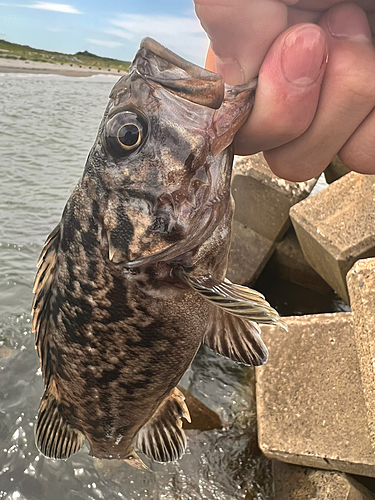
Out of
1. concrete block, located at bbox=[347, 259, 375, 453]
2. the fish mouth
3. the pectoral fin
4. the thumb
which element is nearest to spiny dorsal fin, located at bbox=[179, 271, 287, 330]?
the pectoral fin

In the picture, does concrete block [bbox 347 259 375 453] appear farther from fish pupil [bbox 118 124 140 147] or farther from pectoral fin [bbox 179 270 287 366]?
fish pupil [bbox 118 124 140 147]

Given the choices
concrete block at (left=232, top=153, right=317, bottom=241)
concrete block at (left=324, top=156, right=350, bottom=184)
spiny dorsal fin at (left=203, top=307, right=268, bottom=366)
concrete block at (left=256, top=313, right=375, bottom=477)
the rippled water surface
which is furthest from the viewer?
concrete block at (left=324, top=156, right=350, bottom=184)

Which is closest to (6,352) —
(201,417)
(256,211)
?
(201,417)

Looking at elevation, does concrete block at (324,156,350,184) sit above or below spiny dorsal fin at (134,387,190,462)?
above

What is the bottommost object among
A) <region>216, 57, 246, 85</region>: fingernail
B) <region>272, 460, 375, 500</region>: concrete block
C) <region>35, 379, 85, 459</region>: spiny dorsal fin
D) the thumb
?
<region>272, 460, 375, 500</region>: concrete block

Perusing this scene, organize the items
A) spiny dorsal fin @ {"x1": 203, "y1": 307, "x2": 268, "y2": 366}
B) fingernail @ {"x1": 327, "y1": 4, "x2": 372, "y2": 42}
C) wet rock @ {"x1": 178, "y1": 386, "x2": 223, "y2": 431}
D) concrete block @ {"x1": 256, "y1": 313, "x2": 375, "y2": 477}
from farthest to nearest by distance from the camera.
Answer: wet rock @ {"x1": 178, "y1": 386, "x2": 223, "y2": 431} < concrete block @ {"x1": 256, "y1": 313, "x2": 375, "y2": 477} < spiny dorsal fin @ {"x1": 203, "y1": 307, "x2": 268, "y2": 366} < fingernail @ {"x1": 327, "y1": 4, "x2": 372, "y2": 42}

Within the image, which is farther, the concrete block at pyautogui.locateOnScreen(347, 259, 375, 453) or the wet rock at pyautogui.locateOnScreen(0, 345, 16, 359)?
the wet rock at pyautogui.locateOnScreen(0, 345, 16, 359)

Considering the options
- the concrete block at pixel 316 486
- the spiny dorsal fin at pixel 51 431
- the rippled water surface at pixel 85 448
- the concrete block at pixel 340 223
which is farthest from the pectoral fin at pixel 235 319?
the rippled water surface at pixel 85 448
